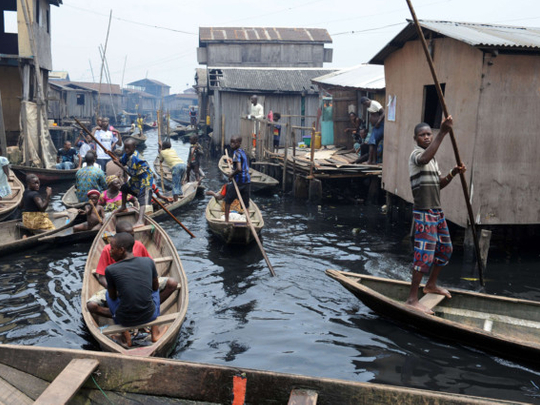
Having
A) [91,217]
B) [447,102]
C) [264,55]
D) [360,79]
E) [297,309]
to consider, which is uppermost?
[264,55]

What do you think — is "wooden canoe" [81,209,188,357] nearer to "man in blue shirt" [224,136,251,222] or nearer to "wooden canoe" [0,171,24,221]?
"man in blue shirt" [224,136,251,222]

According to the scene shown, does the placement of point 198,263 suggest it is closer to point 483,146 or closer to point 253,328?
point 253,328

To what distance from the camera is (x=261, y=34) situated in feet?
106

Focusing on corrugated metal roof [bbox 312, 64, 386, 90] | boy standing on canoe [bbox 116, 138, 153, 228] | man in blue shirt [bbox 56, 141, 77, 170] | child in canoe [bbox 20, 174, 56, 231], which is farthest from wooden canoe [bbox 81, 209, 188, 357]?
man in blue shirt [bbox 56, 141, 77, 170]

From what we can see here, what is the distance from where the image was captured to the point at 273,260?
9258 millimetres

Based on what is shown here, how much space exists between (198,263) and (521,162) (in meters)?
5.56

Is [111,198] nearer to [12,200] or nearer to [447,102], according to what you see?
[12,200]

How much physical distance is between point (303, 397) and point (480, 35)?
22.9 feet

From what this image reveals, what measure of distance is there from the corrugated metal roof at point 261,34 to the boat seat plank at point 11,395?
95.6ft

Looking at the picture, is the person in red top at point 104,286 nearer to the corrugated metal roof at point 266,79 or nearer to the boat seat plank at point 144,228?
the boat seat plank at point 144,228

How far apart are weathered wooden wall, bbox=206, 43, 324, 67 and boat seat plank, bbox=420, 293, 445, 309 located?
90.6 ft

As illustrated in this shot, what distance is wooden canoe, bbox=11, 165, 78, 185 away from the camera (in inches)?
611

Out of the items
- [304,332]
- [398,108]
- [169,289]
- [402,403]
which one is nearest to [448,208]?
[398,108]

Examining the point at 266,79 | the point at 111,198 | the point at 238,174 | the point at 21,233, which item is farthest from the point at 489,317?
the point at 266,79
